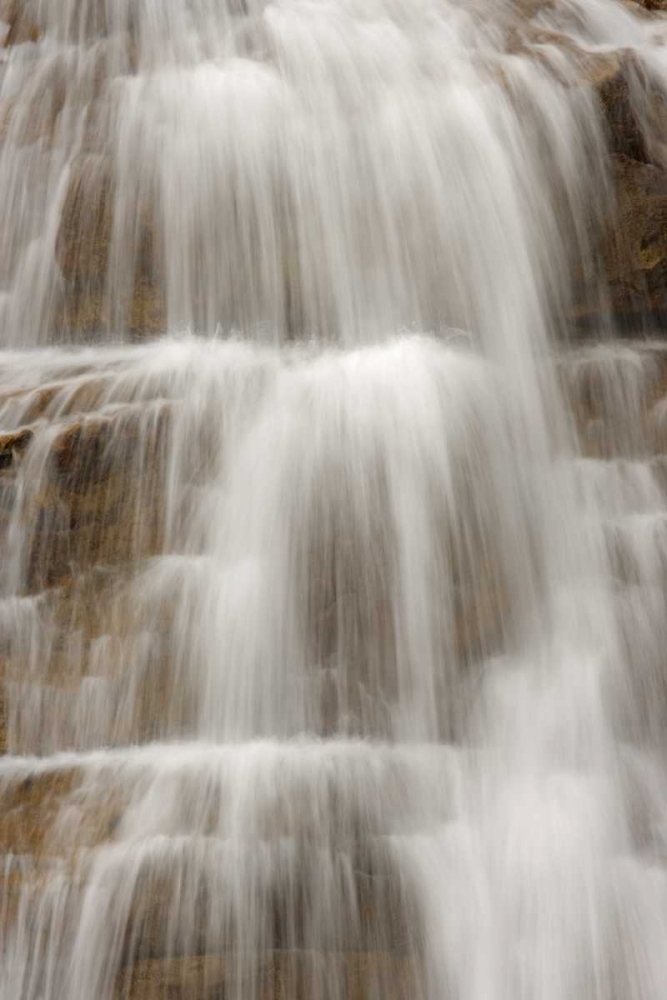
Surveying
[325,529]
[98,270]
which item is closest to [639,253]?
[325,529]

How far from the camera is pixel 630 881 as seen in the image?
19.0 ft

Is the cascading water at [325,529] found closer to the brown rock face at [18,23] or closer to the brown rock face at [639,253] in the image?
the brown rock face at [639,253]

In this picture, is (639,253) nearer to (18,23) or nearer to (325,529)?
(325,529)

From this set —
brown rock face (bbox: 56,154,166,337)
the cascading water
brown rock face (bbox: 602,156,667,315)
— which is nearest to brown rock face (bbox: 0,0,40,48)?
the cascading water

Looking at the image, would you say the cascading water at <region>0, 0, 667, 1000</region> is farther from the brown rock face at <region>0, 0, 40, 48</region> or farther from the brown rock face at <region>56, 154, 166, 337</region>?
the brown rock face at <region>0, 0, 40, 48</region>

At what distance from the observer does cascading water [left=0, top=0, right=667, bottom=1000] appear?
5516 millimetres

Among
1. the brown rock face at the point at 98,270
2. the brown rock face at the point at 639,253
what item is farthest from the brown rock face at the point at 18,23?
the brown rock face at the point at 639,253

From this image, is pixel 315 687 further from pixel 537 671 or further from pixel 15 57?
pixel 15 57

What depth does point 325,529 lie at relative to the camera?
22.0ft

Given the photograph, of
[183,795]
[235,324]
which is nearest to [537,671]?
[183,795]

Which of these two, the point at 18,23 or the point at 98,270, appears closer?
the point at 98,270

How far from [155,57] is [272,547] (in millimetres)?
5806

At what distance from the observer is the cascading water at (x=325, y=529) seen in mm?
5516

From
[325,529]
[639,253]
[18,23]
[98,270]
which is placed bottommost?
[325,529]
